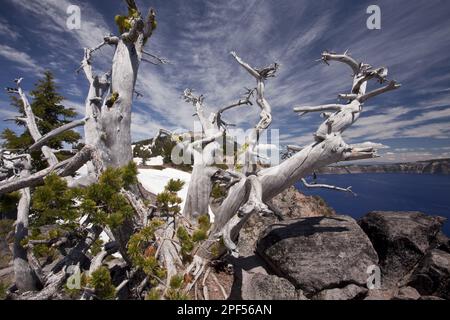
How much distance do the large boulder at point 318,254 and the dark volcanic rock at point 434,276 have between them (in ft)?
3.16

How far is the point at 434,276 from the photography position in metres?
4.51

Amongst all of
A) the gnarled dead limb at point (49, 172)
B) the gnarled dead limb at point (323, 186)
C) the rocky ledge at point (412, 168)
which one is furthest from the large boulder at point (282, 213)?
the rocky ledge at point (412, 168)

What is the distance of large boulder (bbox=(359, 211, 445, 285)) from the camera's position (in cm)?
522

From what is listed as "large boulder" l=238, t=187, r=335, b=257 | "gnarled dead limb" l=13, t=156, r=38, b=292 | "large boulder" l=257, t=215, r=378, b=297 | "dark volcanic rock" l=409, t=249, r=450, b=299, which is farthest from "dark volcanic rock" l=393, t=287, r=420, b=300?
"gnarled dead limb" l=13, t=156, r=38, b=292

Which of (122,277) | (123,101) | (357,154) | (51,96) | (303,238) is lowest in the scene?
(122,277)

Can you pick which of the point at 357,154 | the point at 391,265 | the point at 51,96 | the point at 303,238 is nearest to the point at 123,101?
the point at 357,154

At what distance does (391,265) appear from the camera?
5289mm

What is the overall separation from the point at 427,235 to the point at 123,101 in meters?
8.35

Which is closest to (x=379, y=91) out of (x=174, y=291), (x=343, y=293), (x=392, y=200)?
(x=343, y=293)

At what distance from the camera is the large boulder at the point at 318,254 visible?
4508 mm
